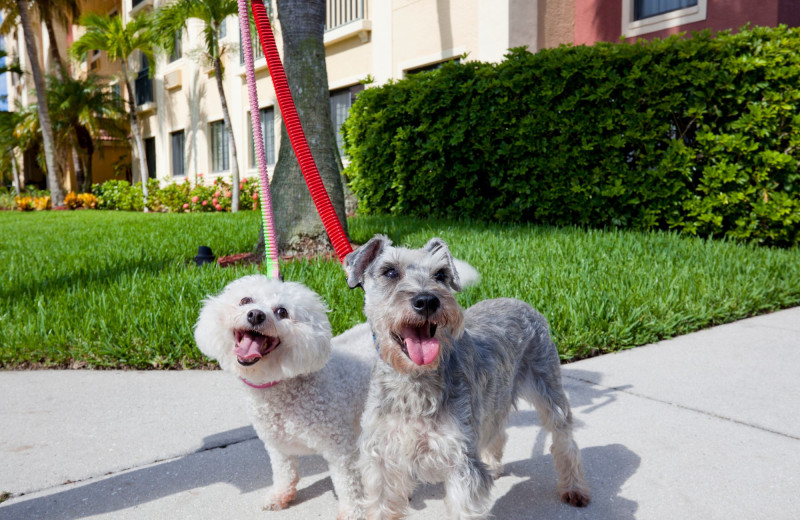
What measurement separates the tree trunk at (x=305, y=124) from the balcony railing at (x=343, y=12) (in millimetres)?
8881

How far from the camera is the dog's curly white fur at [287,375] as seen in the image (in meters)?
2.39

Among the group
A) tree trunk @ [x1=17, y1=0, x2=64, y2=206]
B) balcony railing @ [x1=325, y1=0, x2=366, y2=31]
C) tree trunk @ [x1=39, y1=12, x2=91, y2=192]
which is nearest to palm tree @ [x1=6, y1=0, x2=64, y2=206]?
tree trunk @ [x1=17, y1=0, x2=64, y2=206]

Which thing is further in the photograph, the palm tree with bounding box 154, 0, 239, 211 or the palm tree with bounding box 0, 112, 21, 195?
the palm tree with bounding box 0, 112, 21, 195

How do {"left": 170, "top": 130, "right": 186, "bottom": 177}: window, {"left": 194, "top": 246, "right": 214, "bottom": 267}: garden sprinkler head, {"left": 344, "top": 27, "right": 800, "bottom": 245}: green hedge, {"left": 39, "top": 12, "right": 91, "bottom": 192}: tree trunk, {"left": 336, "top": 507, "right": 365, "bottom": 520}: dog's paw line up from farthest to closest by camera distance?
{"left": 39, "top": 12, "right": 91, "bottom": 192}: tree trunk, {"left": 170, "top": 130, "right": 186, "bottom": 177}: window, {"left": 344, "top": 27, "right": 800, "bottom": 245}: green hedge, {"left": 194, "top": 246, "right": 214, "bottom": 267}: garden sprinkler head, {"left": 336, "top": 507, "right": 365, "bottom": 520}: dog's paw

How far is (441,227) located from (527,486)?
6.69 meters

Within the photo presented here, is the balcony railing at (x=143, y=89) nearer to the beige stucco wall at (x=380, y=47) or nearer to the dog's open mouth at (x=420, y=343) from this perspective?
the beige stucco wall at (x=380, y=47)

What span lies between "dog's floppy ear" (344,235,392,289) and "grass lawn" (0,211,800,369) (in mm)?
2287

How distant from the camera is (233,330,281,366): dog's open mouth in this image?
7.74 feet

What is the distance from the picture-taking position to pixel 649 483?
108 inches

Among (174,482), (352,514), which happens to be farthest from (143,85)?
(352,514)

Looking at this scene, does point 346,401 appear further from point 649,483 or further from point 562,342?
point 562,342

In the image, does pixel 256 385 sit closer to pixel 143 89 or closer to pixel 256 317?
pixel 256 317

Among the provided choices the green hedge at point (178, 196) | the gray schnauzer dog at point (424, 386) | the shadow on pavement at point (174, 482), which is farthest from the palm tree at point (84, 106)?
the gray schnauzer dog at point (424, 386)

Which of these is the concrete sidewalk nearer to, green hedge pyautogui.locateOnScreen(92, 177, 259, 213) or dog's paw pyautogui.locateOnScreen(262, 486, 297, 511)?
dog's paw pyautogui.locateOnScreen(262, 486, 297, 511)
